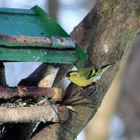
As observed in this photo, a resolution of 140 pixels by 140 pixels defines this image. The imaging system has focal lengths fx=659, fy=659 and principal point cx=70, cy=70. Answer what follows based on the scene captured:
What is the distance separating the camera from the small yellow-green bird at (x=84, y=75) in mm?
3893

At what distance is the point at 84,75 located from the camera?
3.88m

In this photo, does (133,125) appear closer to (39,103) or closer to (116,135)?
(116,135)

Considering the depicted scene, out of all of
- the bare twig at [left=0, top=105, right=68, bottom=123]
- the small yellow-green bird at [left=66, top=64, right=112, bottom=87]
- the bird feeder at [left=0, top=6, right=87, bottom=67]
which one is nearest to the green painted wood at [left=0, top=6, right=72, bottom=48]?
the bird feeder at [left=0, top=6, right=87, bottom=67]

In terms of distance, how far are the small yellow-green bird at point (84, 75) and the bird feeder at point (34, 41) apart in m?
0.06

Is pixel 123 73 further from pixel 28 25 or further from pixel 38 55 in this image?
pixel 38 55

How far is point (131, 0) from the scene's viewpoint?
4207mm

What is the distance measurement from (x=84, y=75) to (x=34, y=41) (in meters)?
0.38

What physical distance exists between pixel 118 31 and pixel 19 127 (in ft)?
2.82

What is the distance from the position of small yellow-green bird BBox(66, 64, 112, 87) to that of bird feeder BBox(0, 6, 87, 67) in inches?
2.3

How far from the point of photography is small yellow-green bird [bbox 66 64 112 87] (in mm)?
3893

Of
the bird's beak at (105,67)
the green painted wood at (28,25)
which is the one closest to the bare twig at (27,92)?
the green painted wood at (28,25)

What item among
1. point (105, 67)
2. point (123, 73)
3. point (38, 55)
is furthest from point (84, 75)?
point (123, 73)

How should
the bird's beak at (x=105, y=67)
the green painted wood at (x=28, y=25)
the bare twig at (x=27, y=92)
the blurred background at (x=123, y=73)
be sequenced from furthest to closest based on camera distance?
the blurred background at (x=123, y=73) < the bird's beak at (x=105, y=67) < the green painted wood at (x=28, y=25) < the bare twig at (x=27, y=92)

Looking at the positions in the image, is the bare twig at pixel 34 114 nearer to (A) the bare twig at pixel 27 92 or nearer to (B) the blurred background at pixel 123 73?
(A) the bare twig at pixel 27 92
